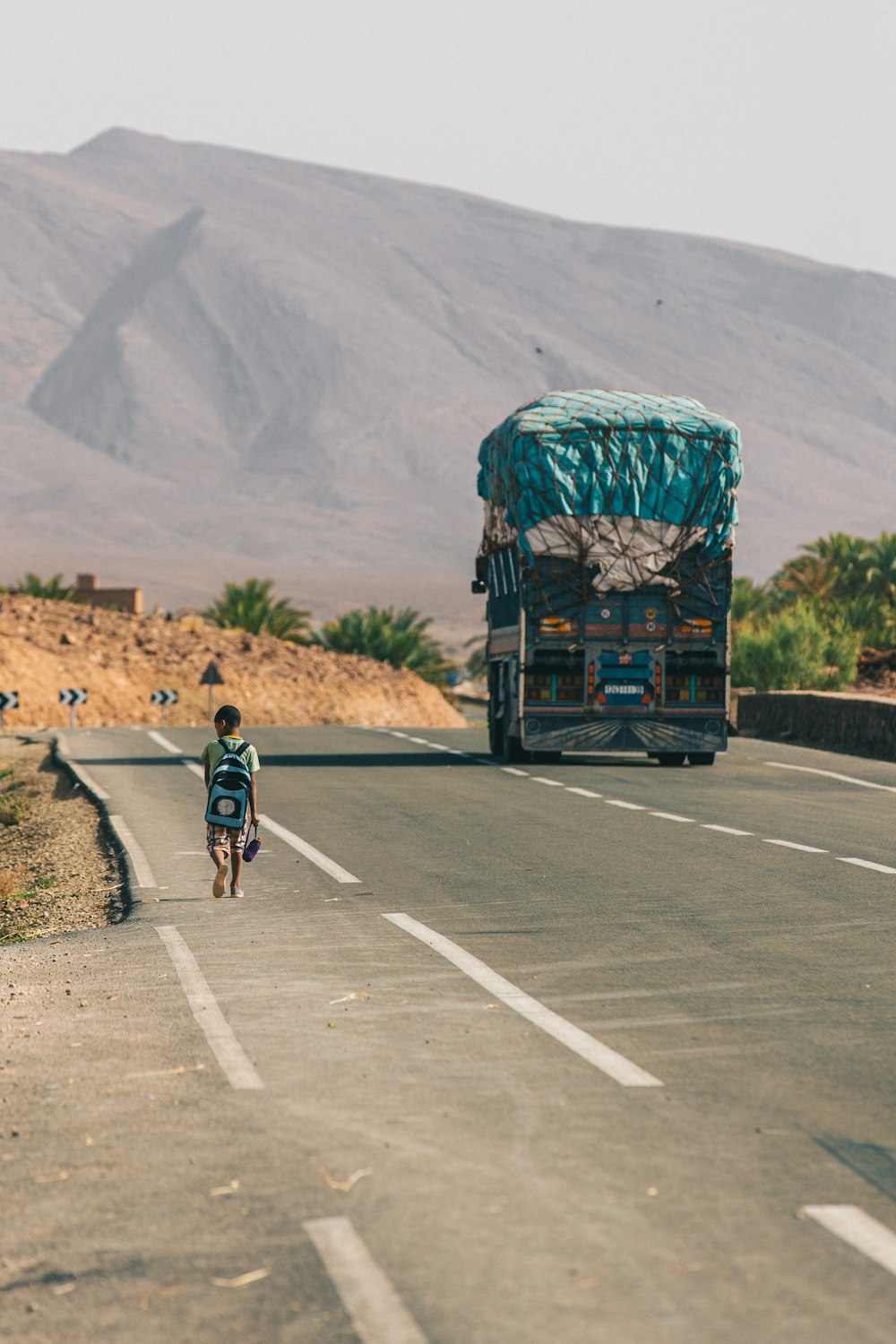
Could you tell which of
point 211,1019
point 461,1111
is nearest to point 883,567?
point 211,1019

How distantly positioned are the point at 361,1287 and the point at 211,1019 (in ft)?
12.8

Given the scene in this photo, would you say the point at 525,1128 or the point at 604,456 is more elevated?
the point at 604,456

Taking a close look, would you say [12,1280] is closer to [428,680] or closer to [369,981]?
[369,981]

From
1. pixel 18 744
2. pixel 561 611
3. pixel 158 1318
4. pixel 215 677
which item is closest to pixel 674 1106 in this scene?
pixel 158 1318

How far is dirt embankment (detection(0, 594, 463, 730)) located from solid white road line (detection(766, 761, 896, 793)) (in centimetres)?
3679

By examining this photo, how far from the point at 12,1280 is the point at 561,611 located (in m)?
21.4

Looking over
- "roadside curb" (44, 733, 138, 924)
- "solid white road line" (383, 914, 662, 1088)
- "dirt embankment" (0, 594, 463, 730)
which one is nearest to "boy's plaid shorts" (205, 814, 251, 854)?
"roadside curb" (44, 733, 138, 924)

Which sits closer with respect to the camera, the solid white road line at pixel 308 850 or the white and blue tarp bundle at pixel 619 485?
the solid white road line at pixel 308 850

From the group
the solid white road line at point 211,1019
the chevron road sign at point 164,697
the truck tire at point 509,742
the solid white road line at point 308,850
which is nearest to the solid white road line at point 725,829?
the solid white road line at point 308,850

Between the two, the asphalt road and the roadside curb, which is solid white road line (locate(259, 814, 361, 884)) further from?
the roadside curb

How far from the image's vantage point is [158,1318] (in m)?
5.13

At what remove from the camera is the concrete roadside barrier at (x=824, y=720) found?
31.7 metres

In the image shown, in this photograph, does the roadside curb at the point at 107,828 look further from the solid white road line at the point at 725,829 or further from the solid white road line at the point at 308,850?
the solid white road line at the point at 725,829

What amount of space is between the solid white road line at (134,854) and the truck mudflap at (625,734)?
8058mm
